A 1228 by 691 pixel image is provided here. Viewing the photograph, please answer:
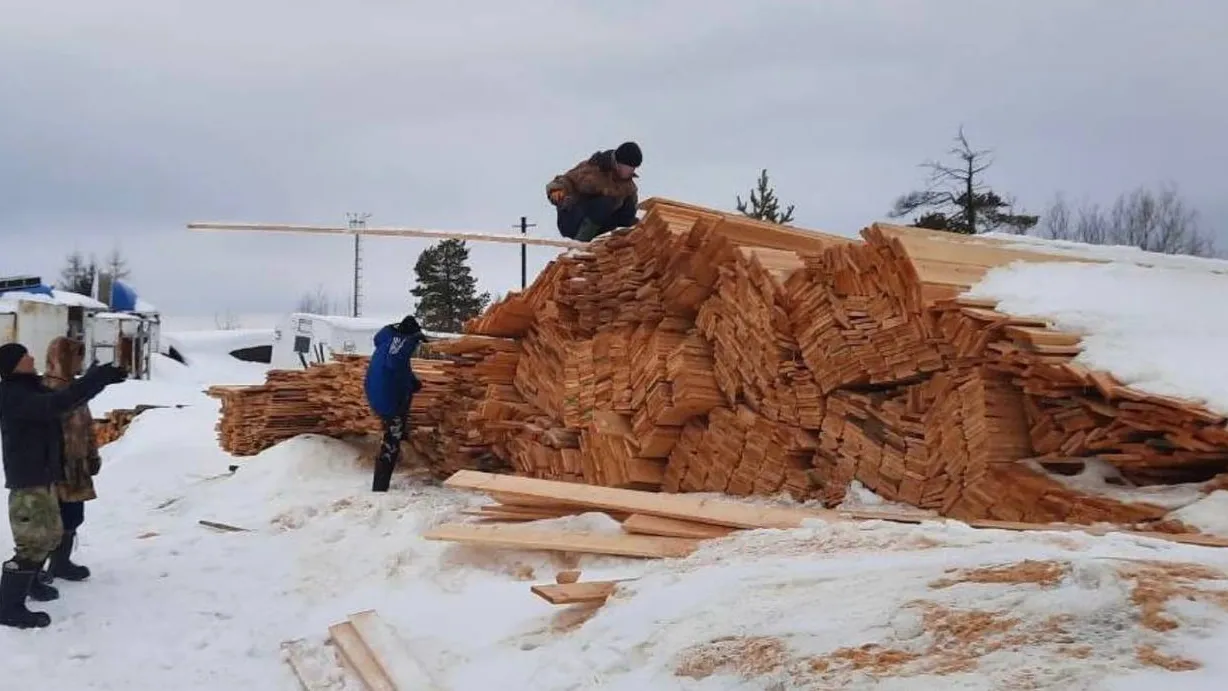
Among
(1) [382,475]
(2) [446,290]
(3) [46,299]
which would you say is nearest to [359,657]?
(1) [382,475]

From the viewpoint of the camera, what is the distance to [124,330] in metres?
25.5

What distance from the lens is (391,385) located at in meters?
8.90

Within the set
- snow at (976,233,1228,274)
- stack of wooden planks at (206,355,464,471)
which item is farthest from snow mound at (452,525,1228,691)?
stack of wooden planks at (206,355,464,471)

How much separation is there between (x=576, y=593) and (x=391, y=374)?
4.98 m

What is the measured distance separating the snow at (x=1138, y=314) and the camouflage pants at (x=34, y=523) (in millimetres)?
5130

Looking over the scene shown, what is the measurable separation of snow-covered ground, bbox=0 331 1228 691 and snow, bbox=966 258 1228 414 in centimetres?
84

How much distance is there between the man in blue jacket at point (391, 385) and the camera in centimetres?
884

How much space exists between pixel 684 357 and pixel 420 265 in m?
36.0

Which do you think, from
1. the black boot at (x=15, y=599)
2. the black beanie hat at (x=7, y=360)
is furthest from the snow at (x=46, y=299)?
the black boot at (x=15, y=599)

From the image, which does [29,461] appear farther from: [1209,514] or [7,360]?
[1209,514]

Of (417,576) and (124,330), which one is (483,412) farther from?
(124,330)

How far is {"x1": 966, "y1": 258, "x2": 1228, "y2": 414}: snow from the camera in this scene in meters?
4.10

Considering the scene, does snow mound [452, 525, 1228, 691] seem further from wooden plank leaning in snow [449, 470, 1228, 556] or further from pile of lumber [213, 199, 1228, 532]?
pile of lumber [213, 199, 1228, 532]

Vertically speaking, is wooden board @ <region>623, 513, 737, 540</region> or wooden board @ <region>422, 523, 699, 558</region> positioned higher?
wooden board @ <region>623, 513, 737, 540</region>
